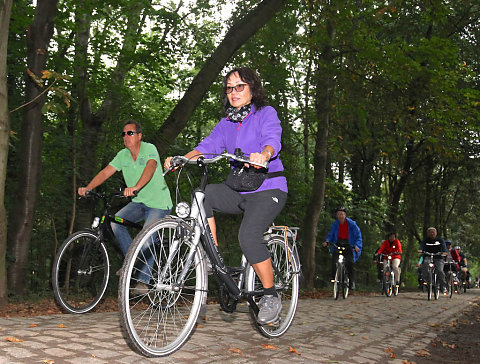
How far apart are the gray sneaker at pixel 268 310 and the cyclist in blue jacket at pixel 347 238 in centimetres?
913

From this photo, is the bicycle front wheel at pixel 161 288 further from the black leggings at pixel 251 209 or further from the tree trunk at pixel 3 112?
the tree trunk at pixel 3 112

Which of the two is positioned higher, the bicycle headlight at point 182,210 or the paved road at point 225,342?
the bicycle headlight at point 182,210

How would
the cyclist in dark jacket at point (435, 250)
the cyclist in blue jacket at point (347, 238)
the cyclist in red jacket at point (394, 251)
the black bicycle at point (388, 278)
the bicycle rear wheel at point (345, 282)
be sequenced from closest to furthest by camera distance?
the bicycle rear wheel at point (345, 282)
the cyclist in blue jacket at point (347, 238)
the cyclist in dark jacket at point (435, 250)
the black bicycle at point (388, 278)
the cyclist in red jacket at point (394, 251)

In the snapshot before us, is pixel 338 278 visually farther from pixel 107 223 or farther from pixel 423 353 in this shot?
pixel 107 223

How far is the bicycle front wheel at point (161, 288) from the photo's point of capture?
3.81 m

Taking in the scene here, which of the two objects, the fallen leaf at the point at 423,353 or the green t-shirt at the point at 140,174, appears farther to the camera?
the green t-shirt at the point at 140,174

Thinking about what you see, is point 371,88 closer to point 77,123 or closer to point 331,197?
point 331,197

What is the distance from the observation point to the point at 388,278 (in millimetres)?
17672

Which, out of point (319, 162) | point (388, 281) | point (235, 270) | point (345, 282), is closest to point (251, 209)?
point (235, 270)

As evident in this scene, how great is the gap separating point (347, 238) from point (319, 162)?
3271mm

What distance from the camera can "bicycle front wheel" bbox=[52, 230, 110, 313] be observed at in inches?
257

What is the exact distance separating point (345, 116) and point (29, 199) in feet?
38.6

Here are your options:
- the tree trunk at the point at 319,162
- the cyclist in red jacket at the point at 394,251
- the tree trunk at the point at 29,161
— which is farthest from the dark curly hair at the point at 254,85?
the cyclist in red jacket at the point at 394,251

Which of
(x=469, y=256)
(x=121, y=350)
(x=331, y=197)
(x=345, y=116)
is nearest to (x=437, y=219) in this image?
(x=469, y=256)
